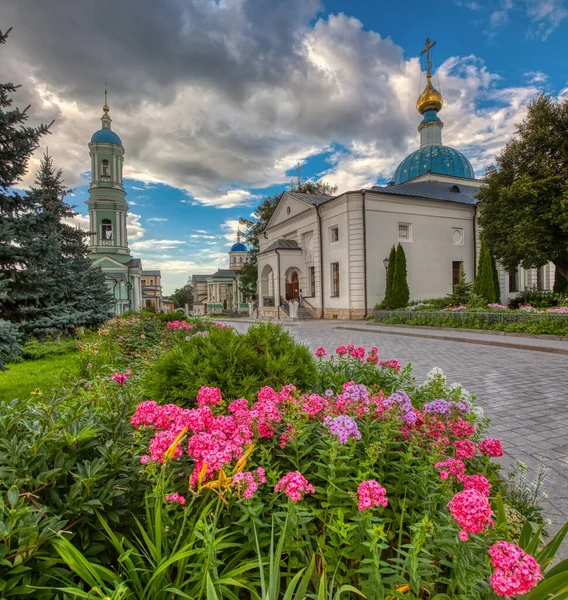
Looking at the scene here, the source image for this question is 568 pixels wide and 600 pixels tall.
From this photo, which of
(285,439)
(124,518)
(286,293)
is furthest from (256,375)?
(286,293)

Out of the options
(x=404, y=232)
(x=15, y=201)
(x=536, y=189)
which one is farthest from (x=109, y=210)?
(x=536, y=189)

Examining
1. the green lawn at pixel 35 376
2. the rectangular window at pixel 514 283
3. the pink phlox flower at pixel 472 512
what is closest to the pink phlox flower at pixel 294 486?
the pink phlox flower at pixel 472 512

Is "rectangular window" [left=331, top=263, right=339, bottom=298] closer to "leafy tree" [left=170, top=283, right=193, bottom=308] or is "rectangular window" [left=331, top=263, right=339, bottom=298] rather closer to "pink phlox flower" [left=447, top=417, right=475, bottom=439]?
"pink phlox flower" [left=447, top=417, right=475, bottom=439]

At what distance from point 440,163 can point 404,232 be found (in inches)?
491

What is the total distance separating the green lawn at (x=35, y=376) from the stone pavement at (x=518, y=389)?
4200mm

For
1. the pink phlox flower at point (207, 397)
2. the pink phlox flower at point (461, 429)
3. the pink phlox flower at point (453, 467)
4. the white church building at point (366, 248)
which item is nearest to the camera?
the pink phlox flower at point (453, 467)

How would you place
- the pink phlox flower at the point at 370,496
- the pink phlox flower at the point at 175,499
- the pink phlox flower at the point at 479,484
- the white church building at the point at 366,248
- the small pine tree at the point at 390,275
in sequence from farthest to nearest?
the white church building at the point at 366,248 < the small pine tree at the point at 390,275 < the pink phlox flower at the point at 479,484 < the pink phlox flower at the point at 175,499 < the pink phlox flower at the point at 370,496

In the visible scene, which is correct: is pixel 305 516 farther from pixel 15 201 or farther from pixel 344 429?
pixel 15 201

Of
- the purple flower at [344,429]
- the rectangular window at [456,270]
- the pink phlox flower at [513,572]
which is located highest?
the rectangular window at [456,270]

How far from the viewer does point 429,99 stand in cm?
2956

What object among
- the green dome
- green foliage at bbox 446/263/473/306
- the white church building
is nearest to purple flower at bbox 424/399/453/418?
green foliage at bbox 446/263/473/306

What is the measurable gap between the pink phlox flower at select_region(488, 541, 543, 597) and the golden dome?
3518cm

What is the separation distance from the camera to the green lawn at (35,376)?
501 cm

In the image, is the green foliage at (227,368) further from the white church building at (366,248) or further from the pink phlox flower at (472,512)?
the white church building at (366,248)
